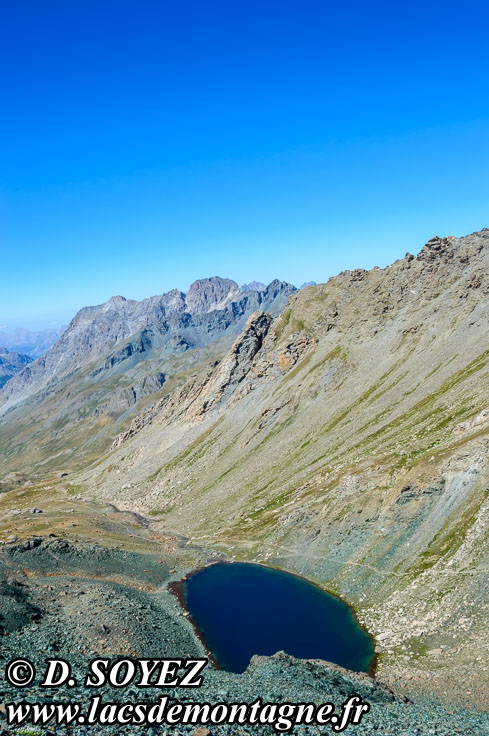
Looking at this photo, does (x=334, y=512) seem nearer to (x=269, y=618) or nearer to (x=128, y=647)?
(x=269, y=618)

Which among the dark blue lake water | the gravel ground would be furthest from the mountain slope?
the gravel ground

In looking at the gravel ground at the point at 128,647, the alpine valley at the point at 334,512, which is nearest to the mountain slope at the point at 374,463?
the alpine valley at the point at 334,512

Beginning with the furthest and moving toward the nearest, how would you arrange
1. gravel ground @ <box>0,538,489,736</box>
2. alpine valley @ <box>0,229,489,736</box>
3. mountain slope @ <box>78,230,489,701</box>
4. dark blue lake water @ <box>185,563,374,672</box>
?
mountain slope @ <box>78,230,489,701</box>
dark blue lake water @ <box>185,563,374,672</box>
alpine valley @ <box>0,229,489,736</box>
gravel ground @ <box>0,538,489,736</box>

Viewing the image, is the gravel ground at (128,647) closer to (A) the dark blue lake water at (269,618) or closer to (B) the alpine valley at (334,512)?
(B) the alpine valley at (334,512)

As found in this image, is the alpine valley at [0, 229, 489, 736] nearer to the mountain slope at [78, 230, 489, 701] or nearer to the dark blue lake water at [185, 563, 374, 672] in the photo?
the mountain slope at [78, 230, 489, 701]

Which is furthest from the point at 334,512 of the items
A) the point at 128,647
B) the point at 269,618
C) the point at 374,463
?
the point at 128,647
